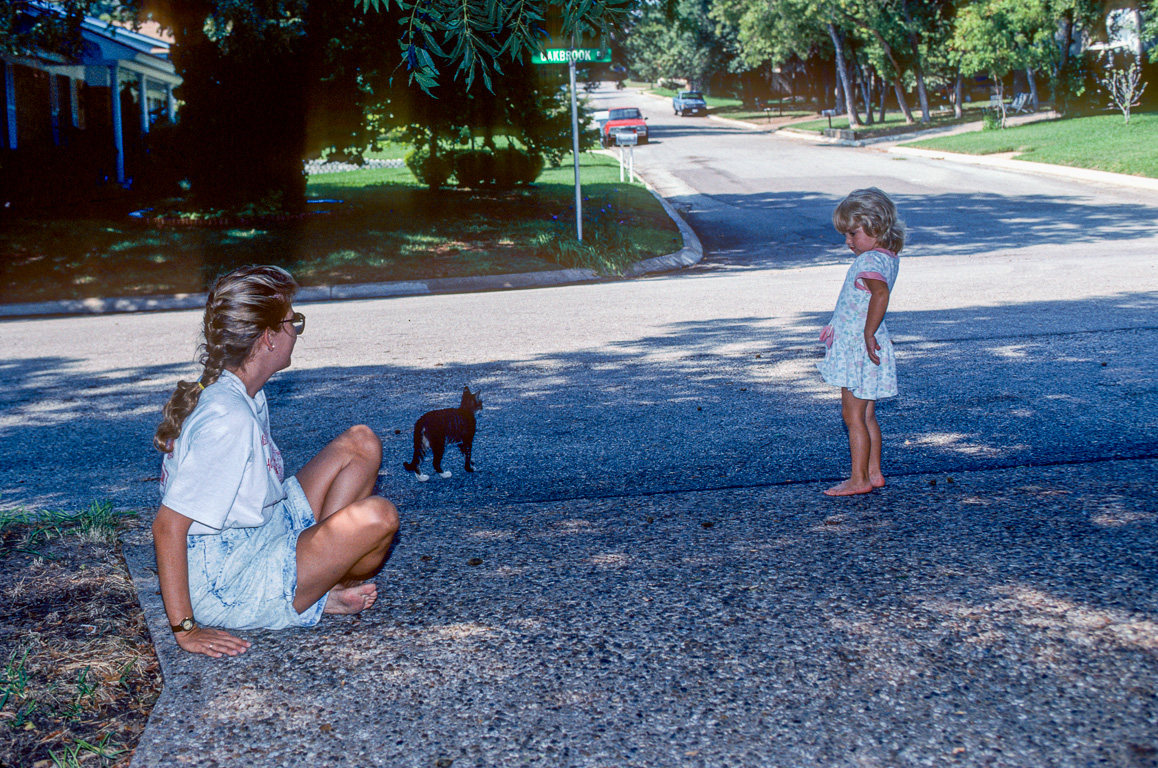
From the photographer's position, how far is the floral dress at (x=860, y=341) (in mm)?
4430

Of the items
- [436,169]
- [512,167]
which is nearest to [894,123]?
[512,167]

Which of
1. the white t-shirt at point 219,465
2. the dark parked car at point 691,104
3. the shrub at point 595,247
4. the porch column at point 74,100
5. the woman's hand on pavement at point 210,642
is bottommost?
the woman's hand on pavement at point 210,642

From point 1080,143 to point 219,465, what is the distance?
97.6 ft

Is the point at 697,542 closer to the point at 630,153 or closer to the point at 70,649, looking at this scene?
the point at 70,649

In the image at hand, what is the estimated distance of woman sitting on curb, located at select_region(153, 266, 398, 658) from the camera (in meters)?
2.92

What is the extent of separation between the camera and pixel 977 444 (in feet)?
→ 17.4

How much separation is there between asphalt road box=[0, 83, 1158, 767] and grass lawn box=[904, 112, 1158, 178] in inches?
634

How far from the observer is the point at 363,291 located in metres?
13.2

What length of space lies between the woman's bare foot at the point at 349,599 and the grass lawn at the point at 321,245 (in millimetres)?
10629

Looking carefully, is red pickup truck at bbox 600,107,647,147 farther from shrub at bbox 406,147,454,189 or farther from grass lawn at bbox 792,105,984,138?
shrub at bbox 406,147,454,189

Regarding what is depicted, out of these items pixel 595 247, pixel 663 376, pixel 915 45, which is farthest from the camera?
pixel 915 45

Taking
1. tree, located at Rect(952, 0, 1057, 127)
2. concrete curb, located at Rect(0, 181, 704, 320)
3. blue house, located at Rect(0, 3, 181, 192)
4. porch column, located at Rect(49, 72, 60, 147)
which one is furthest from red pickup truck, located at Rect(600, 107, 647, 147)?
concrete curb, located at Rect(0, 181, 704, 320)

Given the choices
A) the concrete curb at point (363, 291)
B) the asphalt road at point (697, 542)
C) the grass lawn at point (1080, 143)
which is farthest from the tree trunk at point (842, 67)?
the asphalt road at point (697, 542)

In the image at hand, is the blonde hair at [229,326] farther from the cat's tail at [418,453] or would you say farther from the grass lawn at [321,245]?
the grass lawn at [321,245]
